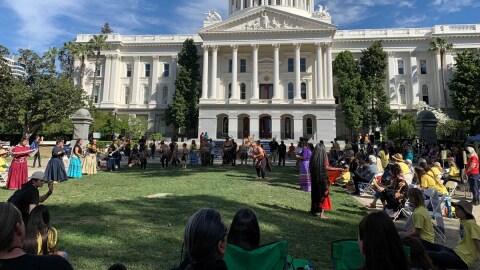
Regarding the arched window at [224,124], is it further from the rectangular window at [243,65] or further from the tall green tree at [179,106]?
the rectangular window at [243,65]

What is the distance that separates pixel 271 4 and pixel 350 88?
23366mm

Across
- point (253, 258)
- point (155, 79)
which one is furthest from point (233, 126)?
point (253, 258)

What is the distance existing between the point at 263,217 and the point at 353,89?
3986cm

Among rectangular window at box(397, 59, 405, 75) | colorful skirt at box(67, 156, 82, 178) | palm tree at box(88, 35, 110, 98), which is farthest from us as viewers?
palm tree at box(88, 35, 110, 98)

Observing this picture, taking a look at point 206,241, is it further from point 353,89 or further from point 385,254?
point 353,89

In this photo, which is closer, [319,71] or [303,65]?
[319,71]

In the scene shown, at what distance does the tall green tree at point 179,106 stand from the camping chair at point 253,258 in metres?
44.9

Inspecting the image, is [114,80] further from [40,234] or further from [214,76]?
[40,234]

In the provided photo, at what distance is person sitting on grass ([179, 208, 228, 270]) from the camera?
99.8 inches

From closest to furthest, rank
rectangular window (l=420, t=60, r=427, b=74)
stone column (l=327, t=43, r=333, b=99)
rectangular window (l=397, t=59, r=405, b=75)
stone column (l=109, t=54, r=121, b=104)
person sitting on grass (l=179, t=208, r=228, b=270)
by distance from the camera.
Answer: person sitting on grass (l=179, t=208, r=228, b=270)
stone column (l=327, t=43, r=333, b=99)
rectangular window (l=420, t=60, r=427, b=74)
rectangular window (l=397, t=59, r=405, b=75)
stone column (l=109, t=54, r=121, b=104)

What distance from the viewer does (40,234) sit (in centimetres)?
389

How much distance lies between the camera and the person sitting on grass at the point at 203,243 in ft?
8.32

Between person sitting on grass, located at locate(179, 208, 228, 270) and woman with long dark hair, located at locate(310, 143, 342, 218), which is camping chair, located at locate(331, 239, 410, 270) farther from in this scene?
woman with long dark hair, located at locate(310, 143, 342, 218)

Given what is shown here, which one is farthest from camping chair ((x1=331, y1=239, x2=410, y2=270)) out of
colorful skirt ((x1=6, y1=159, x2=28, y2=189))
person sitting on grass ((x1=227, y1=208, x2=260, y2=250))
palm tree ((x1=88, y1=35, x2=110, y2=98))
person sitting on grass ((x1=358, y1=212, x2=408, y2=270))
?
palm tree ((x1=88, y1=35, x2=110, y2=98))
